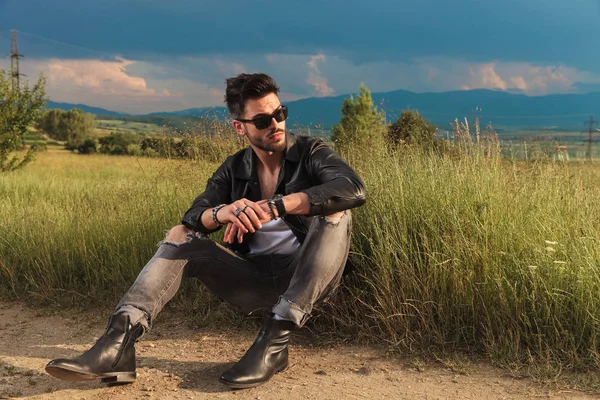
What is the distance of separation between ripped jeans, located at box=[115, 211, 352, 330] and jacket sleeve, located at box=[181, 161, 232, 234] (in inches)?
3.0

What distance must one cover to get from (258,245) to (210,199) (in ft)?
1.46

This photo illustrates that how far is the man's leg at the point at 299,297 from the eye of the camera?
127 inches

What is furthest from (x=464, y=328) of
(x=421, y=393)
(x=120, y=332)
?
(x=120, y=332)

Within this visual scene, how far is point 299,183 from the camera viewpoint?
3629 millimetres

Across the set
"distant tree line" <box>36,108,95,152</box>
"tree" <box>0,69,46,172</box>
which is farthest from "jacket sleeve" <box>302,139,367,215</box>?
"distant tree line" <box>36,108,95,152</box>

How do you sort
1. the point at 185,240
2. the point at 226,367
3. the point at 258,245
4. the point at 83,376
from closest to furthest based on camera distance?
the point at 83,376
the point at 185,240
the point at 226,367
the point at 258,245

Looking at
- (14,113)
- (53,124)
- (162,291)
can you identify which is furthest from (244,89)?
(53,124)

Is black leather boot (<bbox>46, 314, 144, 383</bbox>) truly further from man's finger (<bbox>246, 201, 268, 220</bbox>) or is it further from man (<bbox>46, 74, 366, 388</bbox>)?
man's finger (<bbox>246, 201, 268, 220</bbox>)

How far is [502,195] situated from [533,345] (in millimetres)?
1293

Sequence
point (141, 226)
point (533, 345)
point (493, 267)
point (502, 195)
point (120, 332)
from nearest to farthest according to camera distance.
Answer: point (120, 332), point (533, 345), point (493, 267), point (502, 195), point (141, 226)

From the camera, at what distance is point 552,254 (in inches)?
147

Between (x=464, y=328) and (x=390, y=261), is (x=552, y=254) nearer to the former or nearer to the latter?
(x=464, y=328)

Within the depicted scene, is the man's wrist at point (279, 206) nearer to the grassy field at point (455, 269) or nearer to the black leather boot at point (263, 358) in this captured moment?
the black leather boot at point (263, 358)

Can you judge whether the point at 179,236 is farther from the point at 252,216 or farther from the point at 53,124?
the point at 53,124
